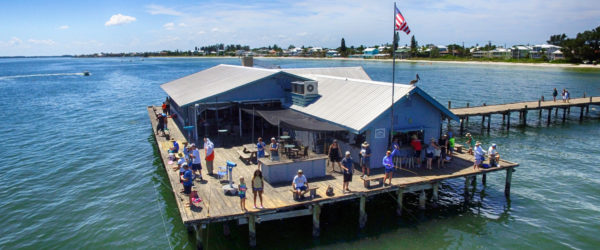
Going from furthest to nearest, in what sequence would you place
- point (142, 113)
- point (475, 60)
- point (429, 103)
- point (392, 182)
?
point (475, 60) → point (142, 113) → point (429, 103) → point (392, 182)

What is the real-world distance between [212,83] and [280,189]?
595 inches

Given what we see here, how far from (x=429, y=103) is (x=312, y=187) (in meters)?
7.07

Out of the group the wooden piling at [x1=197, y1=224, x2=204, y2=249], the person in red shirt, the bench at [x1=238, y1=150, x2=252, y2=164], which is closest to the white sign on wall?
the person in red shirt

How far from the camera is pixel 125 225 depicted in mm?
17078

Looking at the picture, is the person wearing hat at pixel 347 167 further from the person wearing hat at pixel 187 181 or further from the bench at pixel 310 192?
the person wearing hat at pixel 187 181

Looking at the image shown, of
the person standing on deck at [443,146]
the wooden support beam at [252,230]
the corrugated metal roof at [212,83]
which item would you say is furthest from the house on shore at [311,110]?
the wooden support beam at [252,230]

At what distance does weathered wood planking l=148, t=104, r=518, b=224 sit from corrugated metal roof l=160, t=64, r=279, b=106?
5.51m

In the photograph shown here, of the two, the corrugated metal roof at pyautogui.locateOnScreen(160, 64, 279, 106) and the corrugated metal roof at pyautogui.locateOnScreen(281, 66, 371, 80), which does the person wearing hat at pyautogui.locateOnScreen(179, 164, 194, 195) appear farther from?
the corrugated metal roof at pyautogui.locateOnScreen(281, 66, 371, 80)

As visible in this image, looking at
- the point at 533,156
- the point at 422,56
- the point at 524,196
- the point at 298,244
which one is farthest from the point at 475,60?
the point at 298,244

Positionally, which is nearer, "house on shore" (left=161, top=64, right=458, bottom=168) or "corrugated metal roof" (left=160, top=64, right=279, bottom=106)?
"house on shore" (left=161, top=64, right=458, bottom=168)

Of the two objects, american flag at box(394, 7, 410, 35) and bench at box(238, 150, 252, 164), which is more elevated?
american flag at box(394, 7, 410, 35)

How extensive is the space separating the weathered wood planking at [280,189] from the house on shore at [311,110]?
1.72 m

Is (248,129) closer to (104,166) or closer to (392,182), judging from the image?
(104,166)

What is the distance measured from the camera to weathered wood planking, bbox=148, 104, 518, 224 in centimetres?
1323
